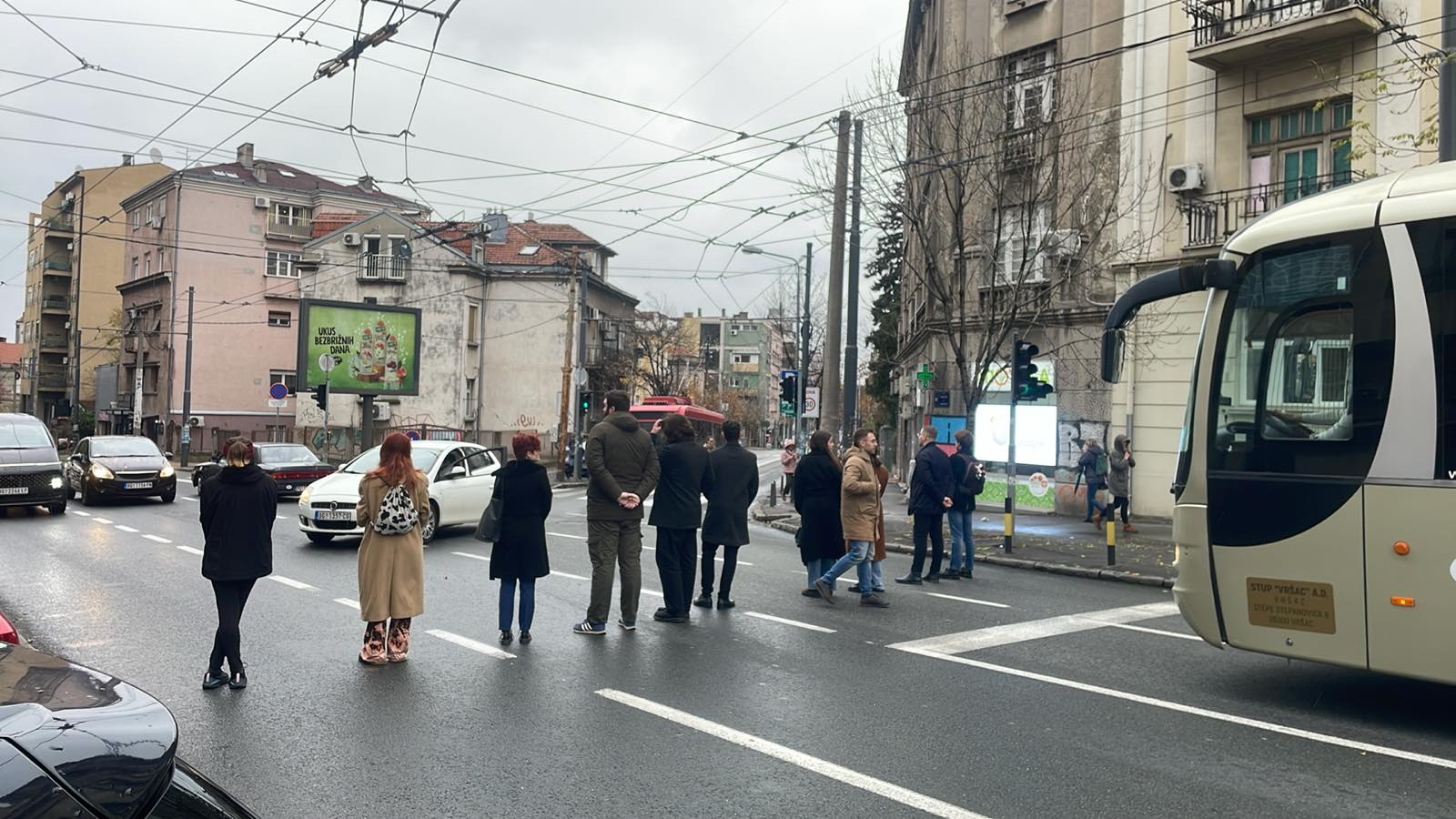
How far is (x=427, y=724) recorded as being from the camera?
6.31 metres

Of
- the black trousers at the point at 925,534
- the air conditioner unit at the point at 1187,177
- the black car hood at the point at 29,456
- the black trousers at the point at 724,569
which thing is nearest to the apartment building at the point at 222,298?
the black car hood at the point at 29,456

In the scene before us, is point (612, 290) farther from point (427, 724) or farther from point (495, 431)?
point (427, 724)

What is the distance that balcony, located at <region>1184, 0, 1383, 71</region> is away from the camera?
61.5 feet

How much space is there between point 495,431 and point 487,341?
15.4 feet

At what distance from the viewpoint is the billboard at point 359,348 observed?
3978 centimetres

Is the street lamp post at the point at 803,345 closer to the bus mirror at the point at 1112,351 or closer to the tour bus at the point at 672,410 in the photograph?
the tour bus at the point at 672,410

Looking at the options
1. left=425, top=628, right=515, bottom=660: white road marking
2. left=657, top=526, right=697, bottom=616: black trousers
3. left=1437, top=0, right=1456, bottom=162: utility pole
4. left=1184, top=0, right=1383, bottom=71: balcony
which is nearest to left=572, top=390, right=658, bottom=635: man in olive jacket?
left=657, top=526, right=697, bottom=616: black trousers

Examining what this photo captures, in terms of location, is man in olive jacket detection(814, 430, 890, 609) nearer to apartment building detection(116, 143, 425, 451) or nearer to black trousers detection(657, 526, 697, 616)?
black trousers detection(657, 526, 697, 616)

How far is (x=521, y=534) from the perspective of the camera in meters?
8.77

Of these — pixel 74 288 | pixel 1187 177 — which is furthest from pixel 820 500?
pixel 74 288

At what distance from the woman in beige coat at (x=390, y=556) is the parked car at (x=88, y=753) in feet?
18.2

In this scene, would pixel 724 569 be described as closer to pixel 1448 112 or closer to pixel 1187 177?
pixel 1448 112

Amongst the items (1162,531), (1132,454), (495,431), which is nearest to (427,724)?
(1162,531)

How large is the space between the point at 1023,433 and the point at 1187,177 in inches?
254
